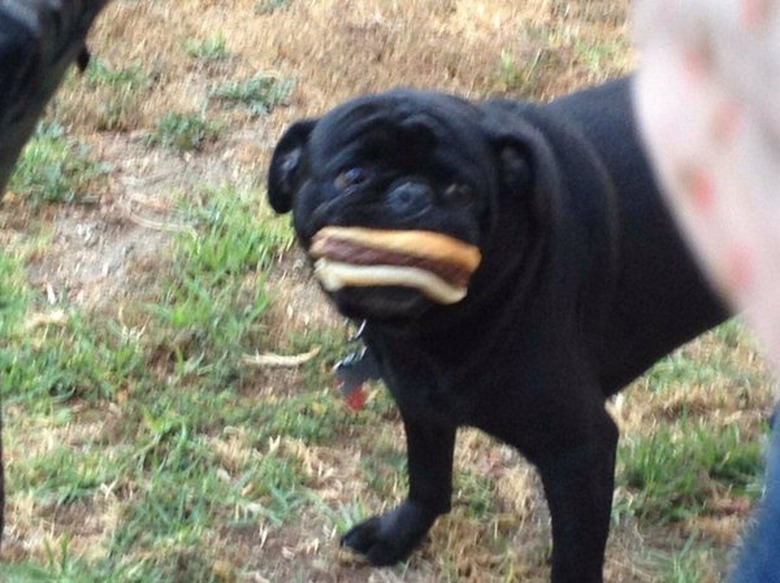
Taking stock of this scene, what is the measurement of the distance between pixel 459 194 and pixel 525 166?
0.11 metres

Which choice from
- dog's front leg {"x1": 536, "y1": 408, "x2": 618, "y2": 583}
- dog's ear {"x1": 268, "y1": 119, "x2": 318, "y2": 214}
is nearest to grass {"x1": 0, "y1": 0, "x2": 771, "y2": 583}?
dog's front leg {"x1": 536, "y1": 408, "x2": 618, "y2": 583}

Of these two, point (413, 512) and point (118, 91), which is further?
point (118, 91)

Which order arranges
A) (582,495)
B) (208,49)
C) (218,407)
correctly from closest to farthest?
(582,495) < (218,407) < (208,49)

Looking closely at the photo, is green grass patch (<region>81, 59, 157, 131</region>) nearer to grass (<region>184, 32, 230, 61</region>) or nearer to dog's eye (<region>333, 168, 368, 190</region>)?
grass (<region>184, 32, 230, 61</region>)

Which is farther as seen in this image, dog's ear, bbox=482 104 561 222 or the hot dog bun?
dog's ear, bbox=482 104 561 222

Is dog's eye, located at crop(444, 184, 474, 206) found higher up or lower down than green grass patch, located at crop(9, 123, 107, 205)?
higher up

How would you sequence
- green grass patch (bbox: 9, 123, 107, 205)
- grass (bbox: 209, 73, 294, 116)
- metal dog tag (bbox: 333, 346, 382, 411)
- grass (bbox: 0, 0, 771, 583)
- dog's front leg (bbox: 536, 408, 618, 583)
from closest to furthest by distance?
dog's front leg (bbox: 536, 408, 618, 583) < metal dog tag (bbox: 333, 346, 382, 411) < grass (bbox: 0, 0, 771, 583) < green grass patch (bbox: 9, 123, 107, 205) < grass (bbox: 209, 73, 294, 116)

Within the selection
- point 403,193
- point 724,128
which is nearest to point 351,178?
point 403,193

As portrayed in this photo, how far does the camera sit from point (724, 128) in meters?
0.50

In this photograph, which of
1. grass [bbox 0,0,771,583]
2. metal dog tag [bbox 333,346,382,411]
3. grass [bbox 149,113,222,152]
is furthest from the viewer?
grass [bbox 149,113,222,152]

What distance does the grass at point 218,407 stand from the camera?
76.2 inches

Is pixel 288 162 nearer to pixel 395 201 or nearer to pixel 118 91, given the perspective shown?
pixel 395 201

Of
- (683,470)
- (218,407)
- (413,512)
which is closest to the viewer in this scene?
(413,512)

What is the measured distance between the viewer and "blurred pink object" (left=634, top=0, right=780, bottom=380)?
47cm
